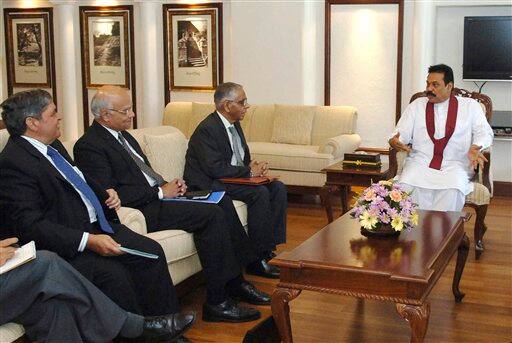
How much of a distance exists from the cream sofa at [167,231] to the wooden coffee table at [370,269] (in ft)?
2.75

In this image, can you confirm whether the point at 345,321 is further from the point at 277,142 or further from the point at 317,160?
the point at 277,142

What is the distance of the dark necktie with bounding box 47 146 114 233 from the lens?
11.4 ft

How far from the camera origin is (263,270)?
4.95 meters

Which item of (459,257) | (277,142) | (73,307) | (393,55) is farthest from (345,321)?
(393,55)

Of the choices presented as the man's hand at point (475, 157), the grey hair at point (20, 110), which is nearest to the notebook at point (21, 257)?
the grey hair at point (20, 110)

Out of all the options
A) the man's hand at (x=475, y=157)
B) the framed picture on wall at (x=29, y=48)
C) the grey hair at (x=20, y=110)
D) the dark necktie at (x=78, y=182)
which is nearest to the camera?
the grey hair at (x=20, y=110)

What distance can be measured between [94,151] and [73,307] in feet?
4.18

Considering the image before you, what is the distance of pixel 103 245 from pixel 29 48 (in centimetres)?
795

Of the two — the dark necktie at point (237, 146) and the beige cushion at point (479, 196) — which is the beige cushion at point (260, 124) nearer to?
the dark necktie at point (237, 146)

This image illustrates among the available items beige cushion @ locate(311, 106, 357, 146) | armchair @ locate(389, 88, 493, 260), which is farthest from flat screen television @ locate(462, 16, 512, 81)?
armchair @ locate(389, 88, 493, 260)

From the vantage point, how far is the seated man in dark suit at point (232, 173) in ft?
15.8

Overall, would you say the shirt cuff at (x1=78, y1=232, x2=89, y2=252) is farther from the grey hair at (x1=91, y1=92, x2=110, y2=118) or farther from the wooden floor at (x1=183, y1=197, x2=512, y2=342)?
the grey hair at (x1=91, y1=92, x2=110, y2=118)

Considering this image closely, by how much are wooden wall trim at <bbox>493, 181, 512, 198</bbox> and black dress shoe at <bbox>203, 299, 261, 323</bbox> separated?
15.0ft

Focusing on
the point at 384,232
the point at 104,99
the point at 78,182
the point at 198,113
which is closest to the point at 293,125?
the point at 198,113
